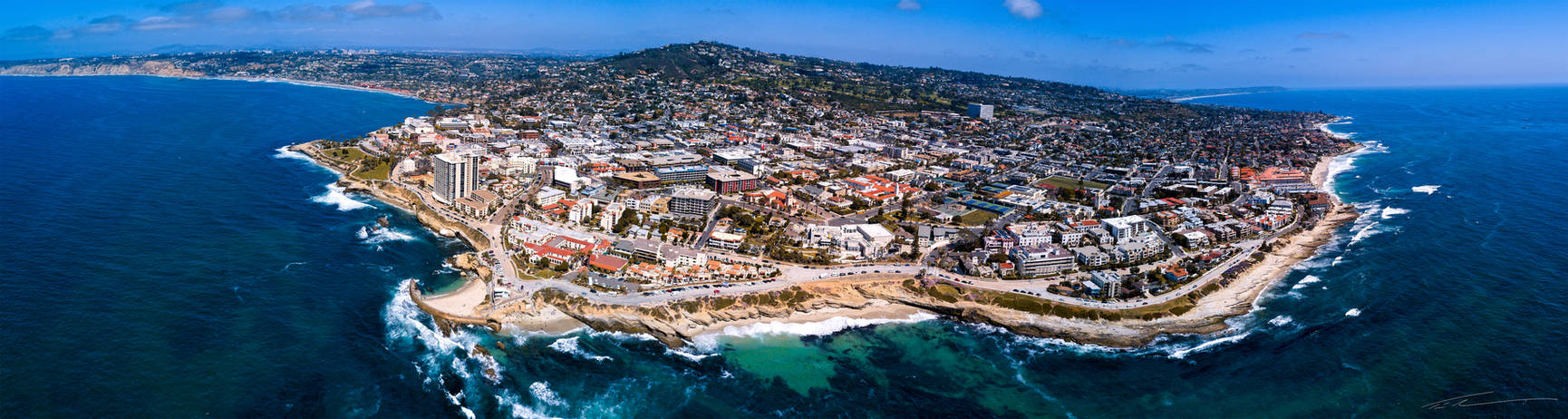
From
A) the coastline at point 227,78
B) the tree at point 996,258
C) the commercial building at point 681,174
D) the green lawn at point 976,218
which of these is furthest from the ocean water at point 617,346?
the coastline at point 227,78

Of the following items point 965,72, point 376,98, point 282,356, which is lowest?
point 282,356

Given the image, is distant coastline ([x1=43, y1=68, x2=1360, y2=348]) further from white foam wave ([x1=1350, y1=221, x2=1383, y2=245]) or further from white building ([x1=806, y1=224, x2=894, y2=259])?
white foam wave ([x1=1350, y1=221, x2=1383, y2=245])

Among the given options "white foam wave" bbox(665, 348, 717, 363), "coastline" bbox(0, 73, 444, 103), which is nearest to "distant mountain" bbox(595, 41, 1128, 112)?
"coastline" bbox(0, 73, 444, 103)

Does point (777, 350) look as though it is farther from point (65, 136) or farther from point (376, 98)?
point (376, 98)

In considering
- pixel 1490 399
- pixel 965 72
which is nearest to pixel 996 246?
pixel 1490 399

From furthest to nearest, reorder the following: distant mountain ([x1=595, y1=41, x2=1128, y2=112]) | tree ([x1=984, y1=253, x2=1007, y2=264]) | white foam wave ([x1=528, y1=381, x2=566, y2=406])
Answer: distant mountain ([x1=595, y1=41, x2=1128, y2=112]) < tree ([x1=984, y1=253, x2=1007, y2=264]) < white foam wave ([x1=528, y1=381, x2=566, y2=406])

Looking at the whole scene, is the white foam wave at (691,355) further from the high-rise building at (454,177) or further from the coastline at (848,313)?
the high-rise building at (454,177)
